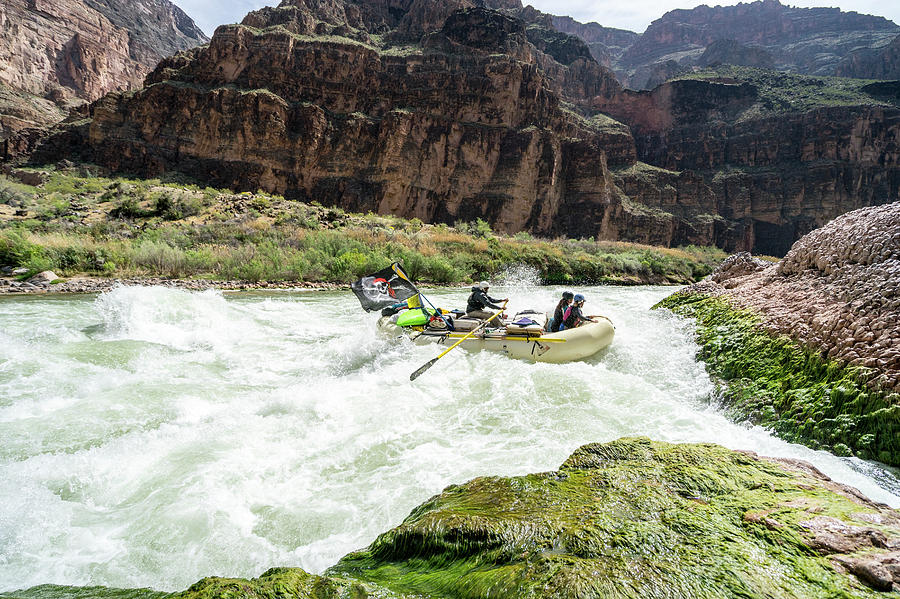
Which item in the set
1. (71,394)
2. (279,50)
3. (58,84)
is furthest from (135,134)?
(71,394)

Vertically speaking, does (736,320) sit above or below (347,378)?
above

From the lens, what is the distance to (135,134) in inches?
1543

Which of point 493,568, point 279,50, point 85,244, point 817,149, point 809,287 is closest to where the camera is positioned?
point 493,568

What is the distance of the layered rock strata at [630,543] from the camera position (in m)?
1.51

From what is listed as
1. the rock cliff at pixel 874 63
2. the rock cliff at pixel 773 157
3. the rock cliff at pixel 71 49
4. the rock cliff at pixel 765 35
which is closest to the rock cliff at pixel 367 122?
the rock cliff at pixel 71 49

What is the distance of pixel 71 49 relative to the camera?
59719mm

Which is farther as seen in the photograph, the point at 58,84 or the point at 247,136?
the point at 58,84

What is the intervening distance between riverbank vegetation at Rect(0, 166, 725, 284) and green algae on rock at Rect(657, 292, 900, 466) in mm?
13171

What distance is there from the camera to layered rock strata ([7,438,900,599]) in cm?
151

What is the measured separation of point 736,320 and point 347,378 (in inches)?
242

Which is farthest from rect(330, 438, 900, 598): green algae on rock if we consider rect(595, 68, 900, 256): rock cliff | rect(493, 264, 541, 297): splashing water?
rect(595, 68, 900, 256): rock cliff

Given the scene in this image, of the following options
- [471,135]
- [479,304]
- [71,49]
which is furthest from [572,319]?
[71,49]

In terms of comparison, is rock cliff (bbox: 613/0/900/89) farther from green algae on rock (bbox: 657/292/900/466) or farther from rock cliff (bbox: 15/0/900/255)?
green algae on rock (bbox: 657/292/900/466)

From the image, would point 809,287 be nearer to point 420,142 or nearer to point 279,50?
point 420,142
